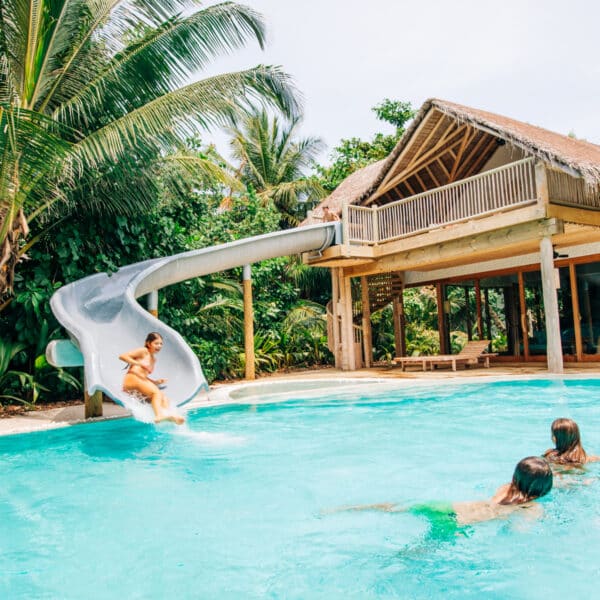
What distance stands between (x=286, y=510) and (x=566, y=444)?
2.01 metres

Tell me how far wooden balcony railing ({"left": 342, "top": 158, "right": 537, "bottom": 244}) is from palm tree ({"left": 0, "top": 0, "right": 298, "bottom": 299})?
410cm

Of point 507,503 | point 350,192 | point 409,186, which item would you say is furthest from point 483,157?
point 507,503

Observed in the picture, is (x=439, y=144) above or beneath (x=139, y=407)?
above

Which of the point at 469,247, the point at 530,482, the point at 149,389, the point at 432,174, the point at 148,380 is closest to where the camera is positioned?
the point at 530,482

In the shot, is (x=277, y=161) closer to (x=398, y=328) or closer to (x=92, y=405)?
(x=398, y=328)

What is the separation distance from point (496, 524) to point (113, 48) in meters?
8.32

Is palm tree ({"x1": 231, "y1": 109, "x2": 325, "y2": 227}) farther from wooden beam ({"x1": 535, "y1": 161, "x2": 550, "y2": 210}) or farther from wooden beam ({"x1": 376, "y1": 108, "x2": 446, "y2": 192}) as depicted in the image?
wooden beam ({"x1": 535, "y1": 161, "x2": 550, "y2": 210})

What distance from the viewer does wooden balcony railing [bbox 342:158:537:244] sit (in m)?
10.2

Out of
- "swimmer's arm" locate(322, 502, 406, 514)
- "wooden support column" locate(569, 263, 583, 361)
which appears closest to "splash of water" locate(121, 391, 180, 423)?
"swimmer's arm" locate(322, 502, 406, 514)

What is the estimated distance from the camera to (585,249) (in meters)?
11.8

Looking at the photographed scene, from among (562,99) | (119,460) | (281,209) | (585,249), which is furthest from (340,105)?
(119,460)

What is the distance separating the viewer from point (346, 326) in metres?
13.9

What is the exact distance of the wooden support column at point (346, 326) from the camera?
1374 cm

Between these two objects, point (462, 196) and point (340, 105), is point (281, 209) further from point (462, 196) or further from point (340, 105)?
point (462, 196)
